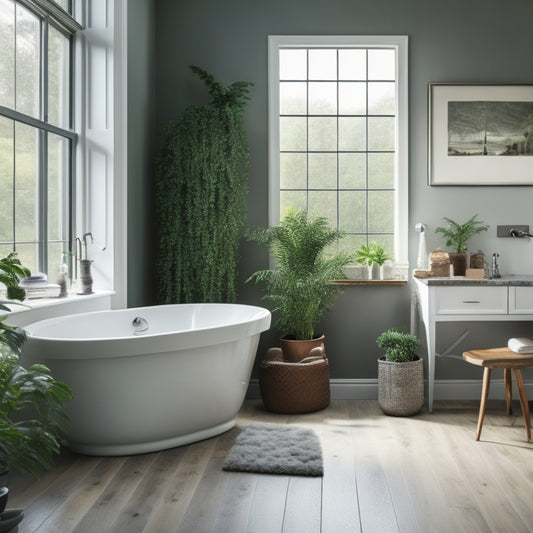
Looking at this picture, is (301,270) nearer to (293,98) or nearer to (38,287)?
(293,98)

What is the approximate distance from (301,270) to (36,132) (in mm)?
1831

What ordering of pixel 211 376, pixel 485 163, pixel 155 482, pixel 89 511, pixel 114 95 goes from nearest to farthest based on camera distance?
pixel 89 511 → pixel 155 482 → pixel 211 376 → pixel 114 95 → pixel 485 163

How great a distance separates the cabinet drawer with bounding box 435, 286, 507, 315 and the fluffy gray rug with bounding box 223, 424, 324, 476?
117cm

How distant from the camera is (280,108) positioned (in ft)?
14.9

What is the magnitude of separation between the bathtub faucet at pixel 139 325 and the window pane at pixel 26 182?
76cm

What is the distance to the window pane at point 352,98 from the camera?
14.8 feet

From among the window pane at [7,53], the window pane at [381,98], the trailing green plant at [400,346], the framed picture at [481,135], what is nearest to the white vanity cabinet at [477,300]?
the trailing green plant at [400,346]

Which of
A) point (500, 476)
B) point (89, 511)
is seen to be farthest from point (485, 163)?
point (89, 511)

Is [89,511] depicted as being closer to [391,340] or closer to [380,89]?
[391,340]

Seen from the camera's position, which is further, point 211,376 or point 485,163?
point 485,163

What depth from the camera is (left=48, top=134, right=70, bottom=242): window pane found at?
359 centimetres

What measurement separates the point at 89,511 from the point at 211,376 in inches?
36.0

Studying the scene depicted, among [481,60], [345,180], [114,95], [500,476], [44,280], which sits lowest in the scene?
[500,476]

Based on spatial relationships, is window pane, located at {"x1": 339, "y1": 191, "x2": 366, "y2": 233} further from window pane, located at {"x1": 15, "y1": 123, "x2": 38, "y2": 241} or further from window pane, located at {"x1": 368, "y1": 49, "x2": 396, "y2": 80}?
window pane, located at {"x1": 15, "y1": 123, "x2": 38, "y2": 241}
